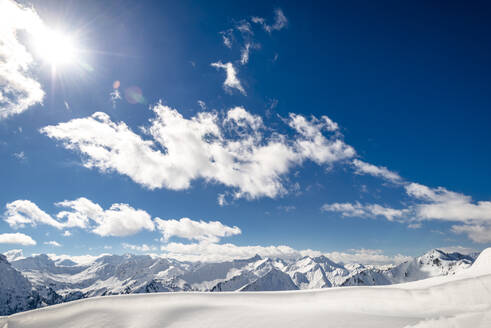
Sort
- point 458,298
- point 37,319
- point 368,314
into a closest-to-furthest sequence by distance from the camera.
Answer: point 458,298 → point 368,314 → point 37,319

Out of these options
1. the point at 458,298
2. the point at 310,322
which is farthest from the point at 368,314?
the point at 458,298

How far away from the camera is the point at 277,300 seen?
10133 millimetres

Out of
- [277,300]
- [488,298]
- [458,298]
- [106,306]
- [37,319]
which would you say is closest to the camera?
[488,298]

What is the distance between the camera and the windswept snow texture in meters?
6.99

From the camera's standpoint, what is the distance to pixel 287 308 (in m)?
9.29

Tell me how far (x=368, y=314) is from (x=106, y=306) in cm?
955

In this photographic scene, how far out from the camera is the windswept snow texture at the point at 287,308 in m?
6.99

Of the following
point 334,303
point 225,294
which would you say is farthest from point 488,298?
point 225,294

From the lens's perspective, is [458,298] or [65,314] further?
[65,314]

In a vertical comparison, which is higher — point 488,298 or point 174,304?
point 488,298

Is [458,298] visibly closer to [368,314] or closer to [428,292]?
[428,292]

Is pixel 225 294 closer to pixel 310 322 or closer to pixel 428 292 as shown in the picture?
pixel 310 322

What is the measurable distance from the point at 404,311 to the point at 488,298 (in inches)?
84.1

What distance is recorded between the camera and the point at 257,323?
782cm
